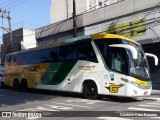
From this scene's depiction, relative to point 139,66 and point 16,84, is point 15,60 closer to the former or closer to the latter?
point 16,84

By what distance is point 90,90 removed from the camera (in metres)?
15.6

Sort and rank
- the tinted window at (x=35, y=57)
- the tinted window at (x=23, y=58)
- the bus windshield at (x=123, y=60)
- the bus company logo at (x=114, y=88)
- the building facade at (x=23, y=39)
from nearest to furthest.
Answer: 1. the bus windshield at (x=123, y=60)
2. the bus company logo at (x=114, y=88)
3. the tinted window at (x=35, y=57)
4. the tinted window at (x=23, y=58)
5. the building facade at (x=23, y=39)

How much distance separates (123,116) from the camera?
382 inches

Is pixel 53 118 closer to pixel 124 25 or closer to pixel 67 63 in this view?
pixel 67 63

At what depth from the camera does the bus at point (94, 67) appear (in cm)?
1391

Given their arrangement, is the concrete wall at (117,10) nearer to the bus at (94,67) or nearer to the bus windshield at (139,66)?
the bus at (94,67)

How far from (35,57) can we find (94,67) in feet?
21.0

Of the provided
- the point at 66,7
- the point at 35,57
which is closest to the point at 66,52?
the point at 35,57

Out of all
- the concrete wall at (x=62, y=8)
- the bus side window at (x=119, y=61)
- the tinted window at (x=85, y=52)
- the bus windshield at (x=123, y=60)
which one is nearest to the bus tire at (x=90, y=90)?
the tinted window at (x=85, y=52)

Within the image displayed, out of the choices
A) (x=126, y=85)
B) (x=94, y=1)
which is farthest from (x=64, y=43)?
(x=94, y=1)

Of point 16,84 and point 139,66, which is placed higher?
point 139,66

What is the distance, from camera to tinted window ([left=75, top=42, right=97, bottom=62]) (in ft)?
50.5

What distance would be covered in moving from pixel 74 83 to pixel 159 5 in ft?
27.6

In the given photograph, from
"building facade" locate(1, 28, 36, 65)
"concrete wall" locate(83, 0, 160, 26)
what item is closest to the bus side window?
"concrete wall" locate(83, 0, 160, 26)
